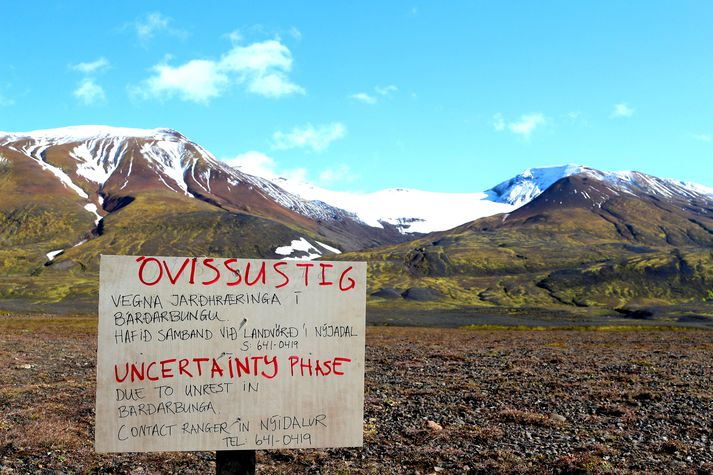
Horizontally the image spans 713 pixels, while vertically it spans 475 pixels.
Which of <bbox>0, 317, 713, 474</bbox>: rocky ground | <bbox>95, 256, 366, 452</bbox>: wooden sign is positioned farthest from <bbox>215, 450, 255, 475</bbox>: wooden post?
<bbox>0, 317, 713, 474</bbox>: rocky ground

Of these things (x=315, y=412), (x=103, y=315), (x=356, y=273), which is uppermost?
(x=356, y=273)

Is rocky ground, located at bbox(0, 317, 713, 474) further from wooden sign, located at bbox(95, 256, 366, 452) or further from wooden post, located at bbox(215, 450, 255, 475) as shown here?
wooden sign, located at bbox(95, 256, 366, 452)

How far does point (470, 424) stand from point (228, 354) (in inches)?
431

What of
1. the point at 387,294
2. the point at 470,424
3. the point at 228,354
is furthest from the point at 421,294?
the point at 228,354

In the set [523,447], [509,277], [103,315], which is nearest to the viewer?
[103,315]

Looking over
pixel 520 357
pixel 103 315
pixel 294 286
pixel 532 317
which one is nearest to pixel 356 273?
pixel 294 286

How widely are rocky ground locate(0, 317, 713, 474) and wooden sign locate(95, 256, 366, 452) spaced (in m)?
5.31

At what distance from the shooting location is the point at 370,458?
12.5 m

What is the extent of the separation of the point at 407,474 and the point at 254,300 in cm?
629

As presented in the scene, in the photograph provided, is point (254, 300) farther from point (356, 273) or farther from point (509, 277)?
point (509, 277)

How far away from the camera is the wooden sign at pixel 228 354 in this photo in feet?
21.4

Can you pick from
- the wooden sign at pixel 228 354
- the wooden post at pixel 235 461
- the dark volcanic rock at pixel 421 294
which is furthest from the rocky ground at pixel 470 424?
the dark volcanic rock at pixel 421 294

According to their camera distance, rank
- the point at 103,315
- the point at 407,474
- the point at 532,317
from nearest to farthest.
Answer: the point at 103,315
the point at 407,474
the point at 532,317

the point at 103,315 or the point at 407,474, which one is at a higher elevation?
the point at 103,315
